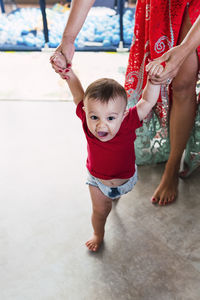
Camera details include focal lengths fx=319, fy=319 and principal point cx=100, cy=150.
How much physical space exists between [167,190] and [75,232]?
0.40 m

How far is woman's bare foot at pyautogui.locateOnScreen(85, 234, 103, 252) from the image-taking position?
1062mm

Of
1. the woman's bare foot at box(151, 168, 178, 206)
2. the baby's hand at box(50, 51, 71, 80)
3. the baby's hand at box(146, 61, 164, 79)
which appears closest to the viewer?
the baby's hand at box(146, 61, 164, 79)

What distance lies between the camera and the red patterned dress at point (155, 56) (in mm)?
1074

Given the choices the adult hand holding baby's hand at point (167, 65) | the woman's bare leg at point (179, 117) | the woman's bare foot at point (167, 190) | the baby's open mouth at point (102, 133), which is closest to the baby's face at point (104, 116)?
the baby's open mouth at point (102, 133)

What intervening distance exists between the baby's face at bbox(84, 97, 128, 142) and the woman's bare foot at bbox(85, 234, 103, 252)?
37 cm

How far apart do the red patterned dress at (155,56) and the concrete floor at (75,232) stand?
11cm

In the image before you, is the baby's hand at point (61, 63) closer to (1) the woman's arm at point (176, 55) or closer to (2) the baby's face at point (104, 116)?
(2) the baby's face at point (104, 116)

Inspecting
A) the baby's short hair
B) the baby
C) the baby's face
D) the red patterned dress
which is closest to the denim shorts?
the baby

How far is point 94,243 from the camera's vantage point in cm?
107

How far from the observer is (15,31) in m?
3.18

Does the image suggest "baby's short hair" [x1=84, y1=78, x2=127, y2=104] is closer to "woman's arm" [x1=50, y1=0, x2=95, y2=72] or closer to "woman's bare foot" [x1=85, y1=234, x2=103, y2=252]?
"woman's arm" [x1=50, y1=0, x2=95, y2=72]

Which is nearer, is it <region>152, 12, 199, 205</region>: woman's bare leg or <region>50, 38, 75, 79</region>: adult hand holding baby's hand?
<region>50, 38, 75, 79</region>: adult hand holding baby's hand

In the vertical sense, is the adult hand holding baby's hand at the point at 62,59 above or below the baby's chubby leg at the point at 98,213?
above

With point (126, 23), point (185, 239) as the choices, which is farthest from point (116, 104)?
point (126, 23)
